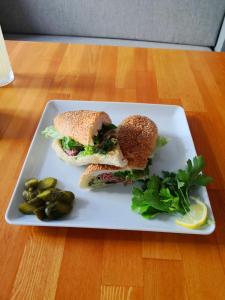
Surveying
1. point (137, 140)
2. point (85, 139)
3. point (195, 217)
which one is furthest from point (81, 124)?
point (195, 217)

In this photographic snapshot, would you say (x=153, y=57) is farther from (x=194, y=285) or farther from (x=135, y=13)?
(x=194, y=285)

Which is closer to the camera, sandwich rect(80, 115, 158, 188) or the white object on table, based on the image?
sandwich rect(80, 115, 158, 188)

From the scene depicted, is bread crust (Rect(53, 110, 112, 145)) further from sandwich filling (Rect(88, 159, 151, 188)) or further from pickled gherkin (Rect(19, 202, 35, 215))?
pickled gherkin (Rect(19, 202, 35, 215))

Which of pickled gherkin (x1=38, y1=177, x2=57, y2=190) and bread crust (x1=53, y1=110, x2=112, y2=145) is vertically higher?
bread crust (x1=53, y1=110, x2=112, y2=145)

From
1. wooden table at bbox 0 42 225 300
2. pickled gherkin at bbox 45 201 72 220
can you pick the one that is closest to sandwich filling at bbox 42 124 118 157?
wooden table at bbox 0 42 225 300

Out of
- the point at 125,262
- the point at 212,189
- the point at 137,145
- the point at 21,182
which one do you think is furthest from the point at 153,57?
the point at 125,262

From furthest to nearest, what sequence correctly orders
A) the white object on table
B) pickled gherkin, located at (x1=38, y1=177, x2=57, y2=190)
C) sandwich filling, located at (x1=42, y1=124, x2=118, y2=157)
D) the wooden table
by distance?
1. the white object on table
2. sandwich filling, located at (x1=42, y1=124, x2=118, y2=157)
3. pickled gherkin, located at (x1=38, y1=177, x2=57, y2=190)
4. the wooden table
